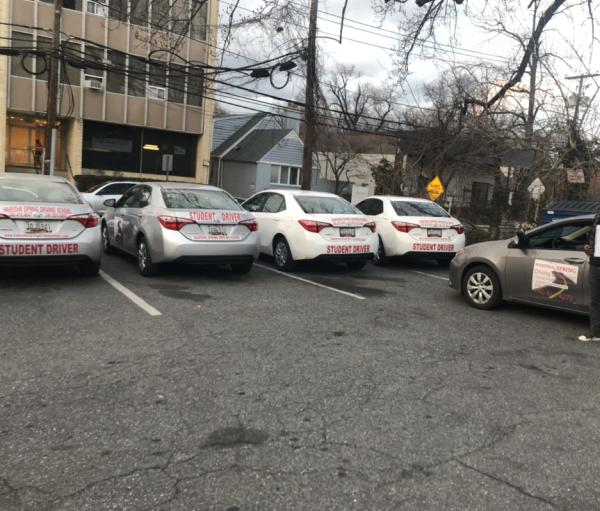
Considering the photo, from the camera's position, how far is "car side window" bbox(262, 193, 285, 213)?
10598 millimetres

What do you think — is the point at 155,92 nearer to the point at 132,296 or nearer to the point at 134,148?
the point at 134,148

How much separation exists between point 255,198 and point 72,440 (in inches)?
334

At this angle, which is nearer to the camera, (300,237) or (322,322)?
(322,322)

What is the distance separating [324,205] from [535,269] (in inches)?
168

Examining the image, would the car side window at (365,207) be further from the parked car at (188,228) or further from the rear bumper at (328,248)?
the parked car at (188,228)

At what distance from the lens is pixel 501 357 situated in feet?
18.5

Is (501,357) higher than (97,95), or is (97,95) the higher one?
(97,95)

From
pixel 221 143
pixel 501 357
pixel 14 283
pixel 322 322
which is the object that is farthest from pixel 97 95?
pixel 501 357

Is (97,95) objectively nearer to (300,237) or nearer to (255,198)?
(255,198)

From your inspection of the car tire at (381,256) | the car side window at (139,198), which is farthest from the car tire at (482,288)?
the car side window at (139,198)

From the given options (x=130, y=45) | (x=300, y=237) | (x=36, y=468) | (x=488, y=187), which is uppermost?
(x=130, y=45)

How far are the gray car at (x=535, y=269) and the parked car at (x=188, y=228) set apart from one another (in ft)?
11.1

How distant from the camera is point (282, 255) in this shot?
10.4 meters

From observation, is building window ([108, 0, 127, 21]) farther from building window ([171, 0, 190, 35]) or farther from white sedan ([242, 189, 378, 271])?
white sedan ([242, 189, 378, 271])
